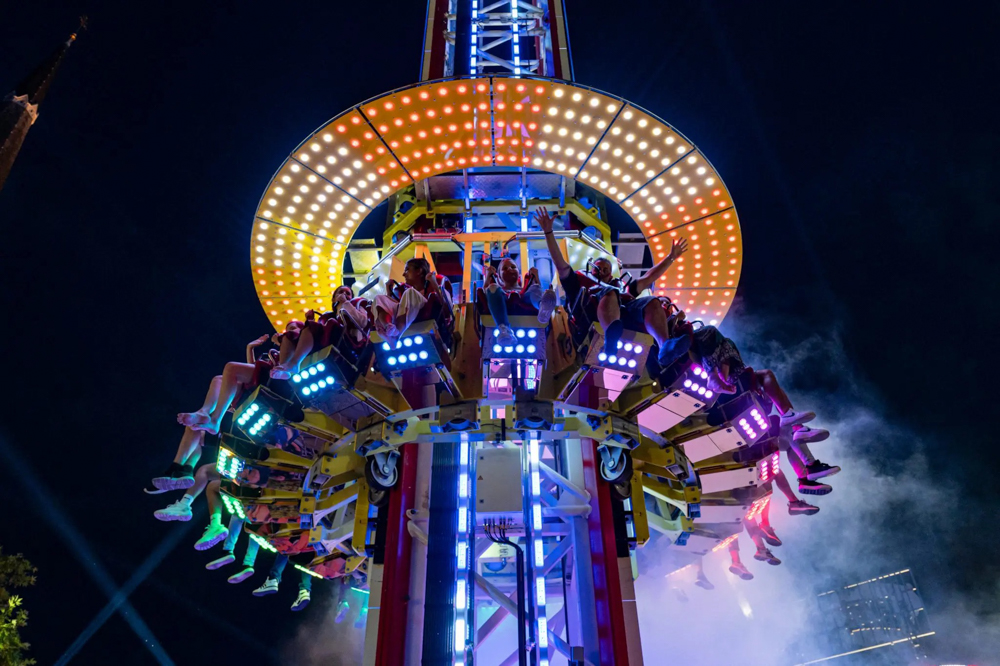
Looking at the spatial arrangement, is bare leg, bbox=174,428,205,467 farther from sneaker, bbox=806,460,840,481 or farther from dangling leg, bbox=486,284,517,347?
sneaker, bbox=806,460,840,481

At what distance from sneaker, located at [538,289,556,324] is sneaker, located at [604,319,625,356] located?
0.65 meters

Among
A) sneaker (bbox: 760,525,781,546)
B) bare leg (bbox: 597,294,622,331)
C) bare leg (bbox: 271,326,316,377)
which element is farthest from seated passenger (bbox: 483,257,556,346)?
sneaker (bbox: 760,525,781,546)

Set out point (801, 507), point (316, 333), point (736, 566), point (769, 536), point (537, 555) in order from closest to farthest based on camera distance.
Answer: point (537, 555)
point (316, 333)
point (801, 507)
point (769, 536)
point (736, 566)

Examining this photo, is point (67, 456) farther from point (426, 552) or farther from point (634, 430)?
point (634, 430)

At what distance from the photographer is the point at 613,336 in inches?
261

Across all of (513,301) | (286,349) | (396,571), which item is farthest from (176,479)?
(513,301)

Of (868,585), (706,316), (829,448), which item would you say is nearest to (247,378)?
(706,316)

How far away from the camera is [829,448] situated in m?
17.7

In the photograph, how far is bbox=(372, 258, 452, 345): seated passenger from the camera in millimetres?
Answer: 6746

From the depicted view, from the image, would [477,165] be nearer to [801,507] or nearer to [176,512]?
[176,512]

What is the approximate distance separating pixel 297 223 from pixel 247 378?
8.53ft

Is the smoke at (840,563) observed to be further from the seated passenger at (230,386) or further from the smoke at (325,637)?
the seated passenger at (230,386)

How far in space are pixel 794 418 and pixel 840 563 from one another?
11.5 metres

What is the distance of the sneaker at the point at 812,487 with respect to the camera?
740cm
